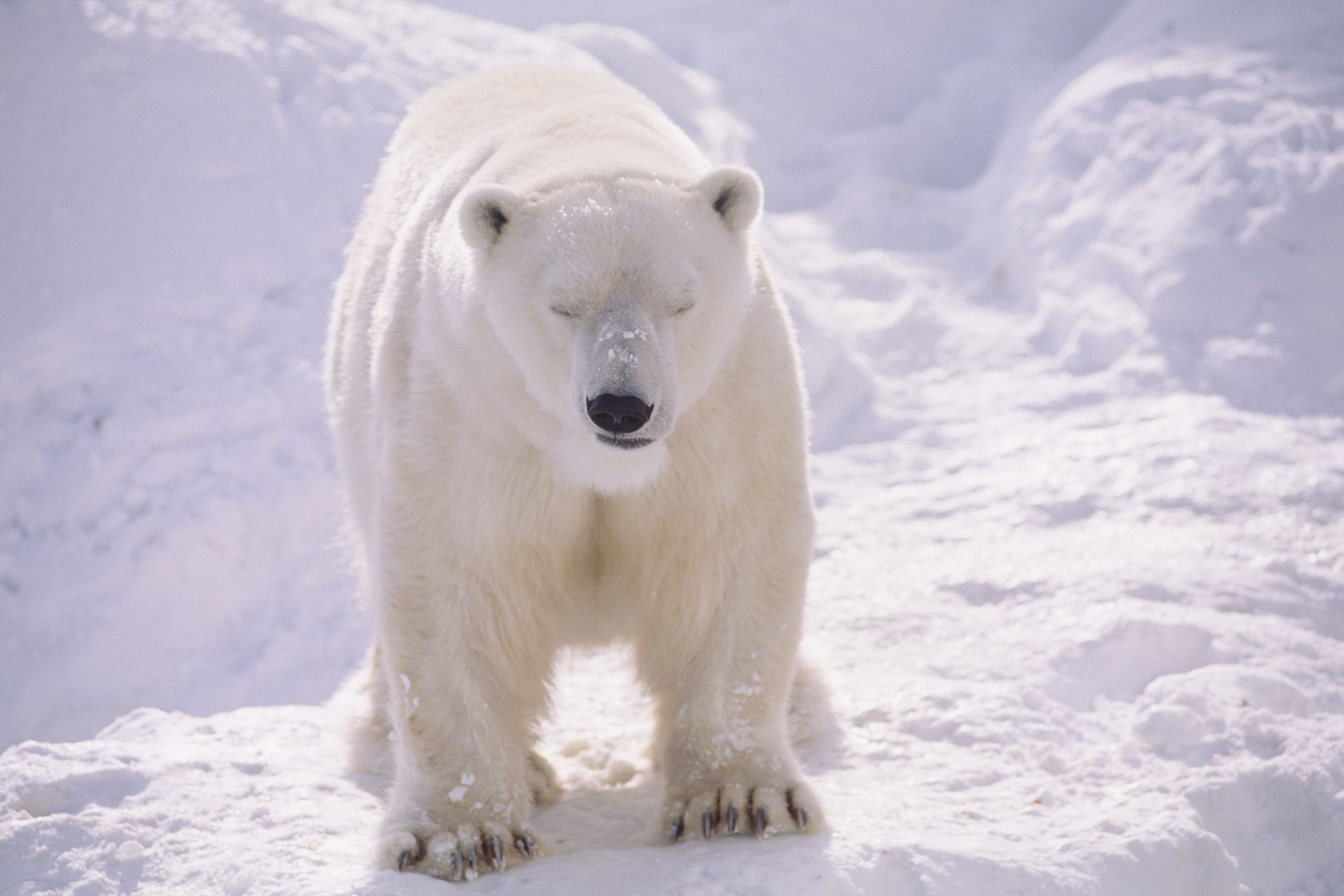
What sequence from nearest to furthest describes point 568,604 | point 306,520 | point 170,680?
point 568,604 < point 170,680 < point 306,520

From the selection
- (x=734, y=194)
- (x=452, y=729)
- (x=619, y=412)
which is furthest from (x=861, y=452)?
(x=619, y=412)

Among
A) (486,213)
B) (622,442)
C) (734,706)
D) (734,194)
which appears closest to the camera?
(622,442)

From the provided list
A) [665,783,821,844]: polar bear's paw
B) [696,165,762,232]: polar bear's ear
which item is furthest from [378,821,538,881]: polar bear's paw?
[696,165,762,232]: polar bear's ear

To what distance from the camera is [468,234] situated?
257 cm

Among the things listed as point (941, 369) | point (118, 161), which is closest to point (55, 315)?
point (118, 161)

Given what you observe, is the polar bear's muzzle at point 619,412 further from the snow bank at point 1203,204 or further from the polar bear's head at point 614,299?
the snow bank at point 1203,204

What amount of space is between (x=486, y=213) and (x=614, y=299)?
0.36 m

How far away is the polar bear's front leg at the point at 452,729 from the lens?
2.68m

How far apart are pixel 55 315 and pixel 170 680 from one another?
1.73 meters

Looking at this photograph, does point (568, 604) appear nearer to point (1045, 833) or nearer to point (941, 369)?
point (1045, 833)

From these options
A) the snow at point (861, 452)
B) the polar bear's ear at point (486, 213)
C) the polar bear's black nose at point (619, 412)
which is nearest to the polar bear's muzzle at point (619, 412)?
the polar bear's black nose at point (619, 412)

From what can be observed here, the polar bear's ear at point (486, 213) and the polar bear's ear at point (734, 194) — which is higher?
the polar bear's ear at point (734, 194)

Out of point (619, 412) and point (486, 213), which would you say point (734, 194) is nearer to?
point (486, 213)

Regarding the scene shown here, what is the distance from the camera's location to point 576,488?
271 centimetres
